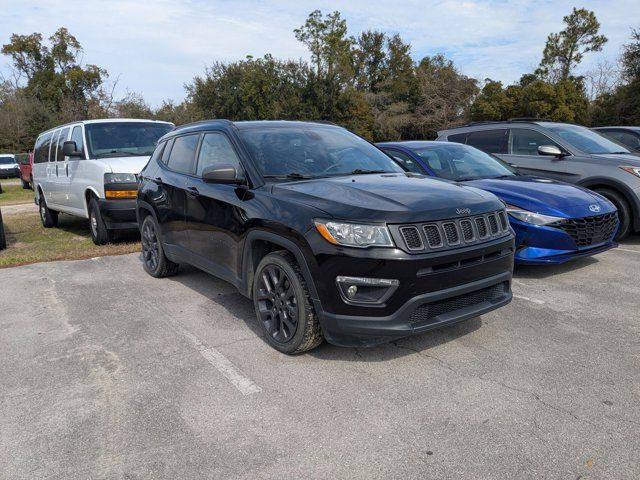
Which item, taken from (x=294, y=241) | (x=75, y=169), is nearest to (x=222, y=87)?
(x=75, y=169)

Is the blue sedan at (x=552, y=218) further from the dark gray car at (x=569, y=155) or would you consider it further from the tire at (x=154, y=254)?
the tire at (x=154, y=254)

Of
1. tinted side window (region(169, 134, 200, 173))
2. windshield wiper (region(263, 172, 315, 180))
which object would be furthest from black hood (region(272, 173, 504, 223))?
tinted side window (region(169, 134, 200, 173))

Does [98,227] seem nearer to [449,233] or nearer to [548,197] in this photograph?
[449,233]

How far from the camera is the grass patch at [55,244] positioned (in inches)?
292

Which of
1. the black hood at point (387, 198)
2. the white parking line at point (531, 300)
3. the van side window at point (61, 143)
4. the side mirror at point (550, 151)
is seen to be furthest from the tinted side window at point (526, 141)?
the van side window at point (61, 143)

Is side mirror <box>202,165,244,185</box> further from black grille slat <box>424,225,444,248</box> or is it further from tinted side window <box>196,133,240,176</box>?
black grille slat <box>424,225,444,248</box>

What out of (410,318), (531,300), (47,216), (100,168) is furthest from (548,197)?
(47,216)

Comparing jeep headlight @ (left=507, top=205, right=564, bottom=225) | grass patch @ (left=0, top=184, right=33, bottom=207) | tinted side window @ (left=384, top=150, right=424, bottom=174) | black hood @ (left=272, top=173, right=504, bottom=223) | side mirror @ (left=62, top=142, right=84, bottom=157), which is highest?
side mirror @ (left=62, top=142, right=84, bottom=157)

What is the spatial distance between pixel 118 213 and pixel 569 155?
6.96 meters

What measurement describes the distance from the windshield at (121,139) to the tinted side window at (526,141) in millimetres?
6110

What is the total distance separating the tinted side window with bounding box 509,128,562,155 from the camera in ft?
25.8

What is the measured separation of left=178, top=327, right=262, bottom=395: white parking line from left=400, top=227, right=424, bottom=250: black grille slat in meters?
1.37

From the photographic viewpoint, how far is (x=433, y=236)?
10.7ft

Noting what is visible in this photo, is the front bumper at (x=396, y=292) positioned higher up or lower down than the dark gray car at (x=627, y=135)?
lower down
